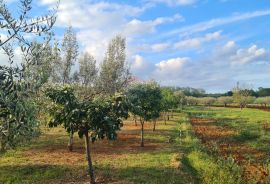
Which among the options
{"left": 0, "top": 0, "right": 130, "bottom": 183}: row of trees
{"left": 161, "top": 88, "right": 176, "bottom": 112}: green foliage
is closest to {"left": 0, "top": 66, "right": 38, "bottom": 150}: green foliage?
{"left": 0, "top": 0, "right": 130, "bottom": 183}: row of trees

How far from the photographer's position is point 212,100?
5930 inches

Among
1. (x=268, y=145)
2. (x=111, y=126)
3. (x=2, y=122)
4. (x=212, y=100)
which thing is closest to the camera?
(x=2, y=122)

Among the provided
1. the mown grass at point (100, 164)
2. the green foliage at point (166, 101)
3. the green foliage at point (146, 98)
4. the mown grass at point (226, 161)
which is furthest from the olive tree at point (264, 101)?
the mown grass at point (100, 164)

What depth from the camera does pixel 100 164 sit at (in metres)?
21.6

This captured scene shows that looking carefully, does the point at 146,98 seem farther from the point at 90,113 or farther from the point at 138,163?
the point at 90,113

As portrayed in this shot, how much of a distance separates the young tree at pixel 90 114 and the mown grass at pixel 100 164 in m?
2.74

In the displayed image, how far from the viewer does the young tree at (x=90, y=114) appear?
16500 mm

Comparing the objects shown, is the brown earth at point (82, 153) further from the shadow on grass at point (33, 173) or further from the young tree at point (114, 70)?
the young tree at point (114, 70)

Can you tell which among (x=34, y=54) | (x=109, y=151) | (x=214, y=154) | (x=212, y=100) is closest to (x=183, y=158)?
(x=214, y=154)

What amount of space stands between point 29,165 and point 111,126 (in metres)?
7.22

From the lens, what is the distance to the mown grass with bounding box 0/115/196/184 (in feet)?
62.1

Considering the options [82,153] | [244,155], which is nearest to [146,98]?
[82,153]

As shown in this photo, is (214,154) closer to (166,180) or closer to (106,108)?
(166,180)

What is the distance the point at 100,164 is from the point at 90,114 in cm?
603
